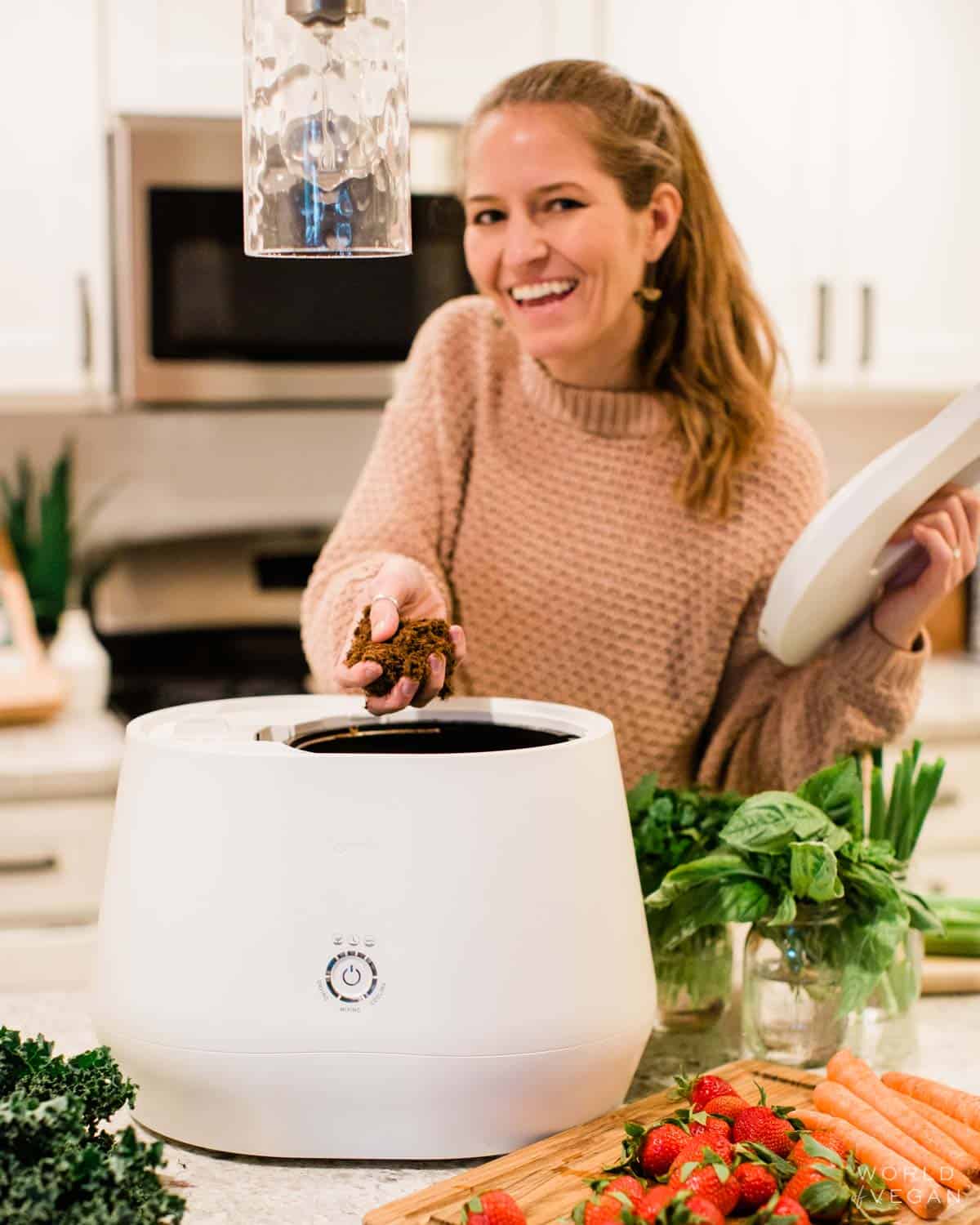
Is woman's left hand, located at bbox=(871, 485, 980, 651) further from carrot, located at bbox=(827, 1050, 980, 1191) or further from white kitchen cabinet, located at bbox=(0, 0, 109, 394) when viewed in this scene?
white kitchen cabinet, located at bbox=(0, 0, 109, 394)

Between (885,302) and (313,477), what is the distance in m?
1.09

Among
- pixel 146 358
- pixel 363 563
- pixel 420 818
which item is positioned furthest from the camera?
pixel 146 358

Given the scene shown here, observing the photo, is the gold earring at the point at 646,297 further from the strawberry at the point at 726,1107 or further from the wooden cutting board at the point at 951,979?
the strawberry at the point at 726,1107

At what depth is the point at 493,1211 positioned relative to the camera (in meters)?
0.87

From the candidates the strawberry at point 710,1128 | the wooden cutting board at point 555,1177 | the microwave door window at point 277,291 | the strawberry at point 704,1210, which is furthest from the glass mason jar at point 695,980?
the microwave door window at point 277,291

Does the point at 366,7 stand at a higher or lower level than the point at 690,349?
higher

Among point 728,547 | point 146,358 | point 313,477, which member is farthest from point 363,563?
point 313,477

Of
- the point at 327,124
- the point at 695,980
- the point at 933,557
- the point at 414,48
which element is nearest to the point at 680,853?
the point at 695,980

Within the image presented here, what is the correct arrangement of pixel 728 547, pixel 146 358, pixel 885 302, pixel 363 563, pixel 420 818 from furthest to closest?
pixel 885 302, pixel 146 358, pixel 728 547, pixel 363 563, pixel 420 818

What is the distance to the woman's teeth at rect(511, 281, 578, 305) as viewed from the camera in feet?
4.72

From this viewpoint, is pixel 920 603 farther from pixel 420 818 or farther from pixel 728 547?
pixel 420 818

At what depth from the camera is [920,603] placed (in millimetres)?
1382

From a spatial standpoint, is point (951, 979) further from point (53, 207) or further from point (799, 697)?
point (53, 207)

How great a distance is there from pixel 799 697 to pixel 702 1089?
22.5 inches
